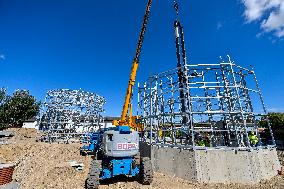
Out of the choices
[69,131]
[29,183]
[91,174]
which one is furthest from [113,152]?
[69,131]

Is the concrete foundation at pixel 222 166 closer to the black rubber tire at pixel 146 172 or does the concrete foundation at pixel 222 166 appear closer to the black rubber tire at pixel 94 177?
the black rubber tire at pixel 146 172

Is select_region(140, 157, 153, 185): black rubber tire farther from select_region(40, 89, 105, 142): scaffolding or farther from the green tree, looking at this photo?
the green tree

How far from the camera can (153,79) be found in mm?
15594

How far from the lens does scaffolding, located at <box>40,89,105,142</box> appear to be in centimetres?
2673

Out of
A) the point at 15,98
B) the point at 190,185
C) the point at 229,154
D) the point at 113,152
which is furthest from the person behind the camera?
the point at 15,98

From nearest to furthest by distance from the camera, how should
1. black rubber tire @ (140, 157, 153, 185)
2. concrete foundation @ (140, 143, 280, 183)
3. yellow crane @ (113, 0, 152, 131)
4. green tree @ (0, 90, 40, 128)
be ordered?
black rubber tire @ (140, 157, 153, 185), concrete foundation @ (140, 143, 280, 183), yellow crane @ (113, 0, 152, 131), green tree @ (0, 90, 40, 128)

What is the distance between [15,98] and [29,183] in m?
50.1

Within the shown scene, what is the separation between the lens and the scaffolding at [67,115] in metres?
26.7

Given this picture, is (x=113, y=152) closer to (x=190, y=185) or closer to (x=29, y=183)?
(x=190, y=185)

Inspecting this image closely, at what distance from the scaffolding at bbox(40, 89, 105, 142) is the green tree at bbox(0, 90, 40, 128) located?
28031 mm

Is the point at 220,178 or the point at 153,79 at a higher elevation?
the point at 153,79

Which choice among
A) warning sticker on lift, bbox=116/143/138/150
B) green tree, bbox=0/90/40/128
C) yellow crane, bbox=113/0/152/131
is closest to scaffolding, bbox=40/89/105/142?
yellow crane, bbox=113/0/152/131

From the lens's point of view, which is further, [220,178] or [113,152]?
[220,178]

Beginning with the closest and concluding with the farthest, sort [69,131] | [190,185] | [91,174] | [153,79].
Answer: [91,174] → [190,185] → [153,79] → [69,131]
